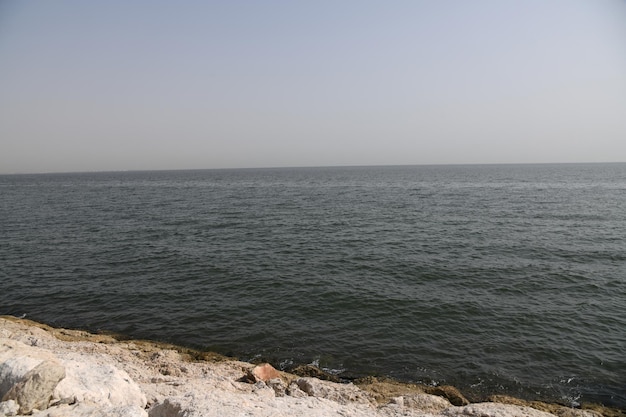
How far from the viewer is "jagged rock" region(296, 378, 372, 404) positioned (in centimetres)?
1027

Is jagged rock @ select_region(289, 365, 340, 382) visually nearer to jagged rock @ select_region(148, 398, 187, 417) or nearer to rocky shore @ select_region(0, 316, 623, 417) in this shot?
rocky shore @ select_region(0, 316, 623, 417)

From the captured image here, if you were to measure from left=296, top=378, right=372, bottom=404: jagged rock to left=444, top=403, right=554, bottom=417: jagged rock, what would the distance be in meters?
2.49

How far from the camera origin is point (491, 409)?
32.0 feet

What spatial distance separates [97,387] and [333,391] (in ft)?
21.2

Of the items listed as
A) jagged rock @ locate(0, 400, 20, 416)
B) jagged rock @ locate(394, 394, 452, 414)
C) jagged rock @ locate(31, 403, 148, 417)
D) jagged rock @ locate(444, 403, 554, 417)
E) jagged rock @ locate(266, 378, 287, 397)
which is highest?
jagged rock @ locate(0, 400, 20, 416)

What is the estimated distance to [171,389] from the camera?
9453 mm

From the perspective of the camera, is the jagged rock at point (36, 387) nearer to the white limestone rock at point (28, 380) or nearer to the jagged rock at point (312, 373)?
the white limestone rock at point (28, 380)

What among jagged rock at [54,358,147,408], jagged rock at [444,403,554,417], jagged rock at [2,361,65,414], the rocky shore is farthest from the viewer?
jagged rock at [444,403,554,417]

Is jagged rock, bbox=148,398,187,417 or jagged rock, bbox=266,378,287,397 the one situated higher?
jagged rock, bbox=148,398,187,417

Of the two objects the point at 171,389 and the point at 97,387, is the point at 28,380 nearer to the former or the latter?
the point at 97,387

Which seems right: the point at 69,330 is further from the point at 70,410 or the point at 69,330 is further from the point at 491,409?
the point at 491,409

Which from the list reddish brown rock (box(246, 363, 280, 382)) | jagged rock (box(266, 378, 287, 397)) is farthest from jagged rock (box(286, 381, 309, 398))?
reddish brown rock (box(246, 363, 280, 382))

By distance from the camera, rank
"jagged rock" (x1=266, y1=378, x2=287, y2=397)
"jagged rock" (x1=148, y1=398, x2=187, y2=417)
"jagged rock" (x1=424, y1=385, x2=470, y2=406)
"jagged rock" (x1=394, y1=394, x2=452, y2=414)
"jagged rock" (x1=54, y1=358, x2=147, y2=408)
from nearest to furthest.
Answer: "jagged rock" (x1=148, y1=398, x2=187, y2=417)
"jagged rock" (x1=54, y1=358, x2=147, y2=408)
"jagged rock" (x1=394, y1=394, x2=452, y2=414)
"jagged rock" (x1=266, y1=378, x2=287, y2=397)
"jagged rock" (x1=424, y1=385, x2=470, y2=406)

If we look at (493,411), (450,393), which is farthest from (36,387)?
(450,393)
